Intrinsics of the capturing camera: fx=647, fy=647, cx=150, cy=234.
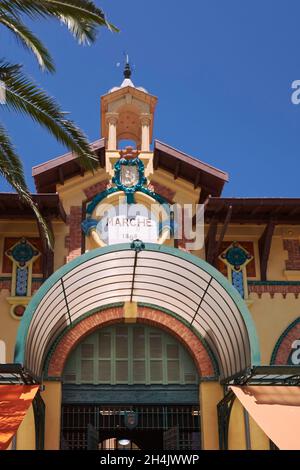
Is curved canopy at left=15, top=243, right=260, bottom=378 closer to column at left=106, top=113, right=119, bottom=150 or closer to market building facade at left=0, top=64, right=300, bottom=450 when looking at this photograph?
market building facade at left=0, top=64, right=300, bottom=450

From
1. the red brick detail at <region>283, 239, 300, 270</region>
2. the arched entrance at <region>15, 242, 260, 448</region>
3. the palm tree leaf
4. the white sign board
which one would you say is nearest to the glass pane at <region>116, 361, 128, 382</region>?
the arched entrance at <region>15, 242, 260, 448</region>

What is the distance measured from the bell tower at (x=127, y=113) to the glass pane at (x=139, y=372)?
4509 mm

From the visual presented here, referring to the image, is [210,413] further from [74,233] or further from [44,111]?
[44,111]

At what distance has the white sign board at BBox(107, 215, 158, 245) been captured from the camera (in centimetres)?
1469

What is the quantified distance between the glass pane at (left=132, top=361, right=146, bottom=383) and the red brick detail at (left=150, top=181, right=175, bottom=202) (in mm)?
3840

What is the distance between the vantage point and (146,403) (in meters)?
14.0

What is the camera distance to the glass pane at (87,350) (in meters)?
14.4

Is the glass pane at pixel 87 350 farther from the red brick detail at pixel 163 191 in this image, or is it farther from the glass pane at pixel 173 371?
the red brick detail at pixel 163 191

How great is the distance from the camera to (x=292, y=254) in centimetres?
1505

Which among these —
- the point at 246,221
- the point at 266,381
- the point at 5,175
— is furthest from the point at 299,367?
the point at 5,175

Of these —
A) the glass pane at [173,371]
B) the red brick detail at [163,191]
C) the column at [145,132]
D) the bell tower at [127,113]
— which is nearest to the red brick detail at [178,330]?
the glass pane at [173,371]

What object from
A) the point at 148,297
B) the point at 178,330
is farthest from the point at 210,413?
the point at 148,297

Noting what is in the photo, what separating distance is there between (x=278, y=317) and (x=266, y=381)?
271 cm
